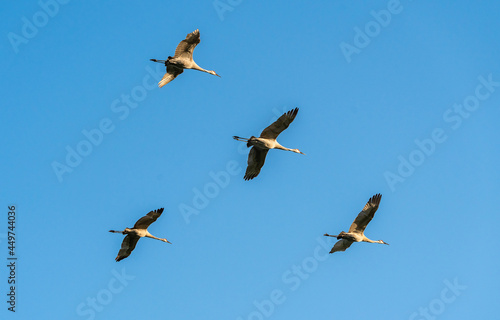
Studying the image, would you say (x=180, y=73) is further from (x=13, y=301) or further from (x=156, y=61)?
(x=13, y=301)

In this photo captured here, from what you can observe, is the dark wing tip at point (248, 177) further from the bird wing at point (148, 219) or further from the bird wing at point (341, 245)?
the bird wing at point (341, 245)

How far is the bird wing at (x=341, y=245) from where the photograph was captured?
4494 centimetres

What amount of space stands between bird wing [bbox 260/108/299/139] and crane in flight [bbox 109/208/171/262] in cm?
651

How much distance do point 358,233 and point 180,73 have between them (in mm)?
12369

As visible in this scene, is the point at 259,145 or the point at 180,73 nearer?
the point at 259,145

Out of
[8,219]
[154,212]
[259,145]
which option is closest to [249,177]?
[259,145]

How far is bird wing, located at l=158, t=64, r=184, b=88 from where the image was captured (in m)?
45.2

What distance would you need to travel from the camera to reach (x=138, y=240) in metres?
45.2

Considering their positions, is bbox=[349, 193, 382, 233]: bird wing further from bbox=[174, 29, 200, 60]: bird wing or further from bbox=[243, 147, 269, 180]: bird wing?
bbox=[174, 29, 200, 60]: bird wing

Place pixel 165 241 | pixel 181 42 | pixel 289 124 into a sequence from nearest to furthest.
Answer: pixel 289 124
pixel 181 42
pixel 165 241

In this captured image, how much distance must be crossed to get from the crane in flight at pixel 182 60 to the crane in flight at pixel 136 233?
6.89m

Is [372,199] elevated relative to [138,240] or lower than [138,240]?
lower

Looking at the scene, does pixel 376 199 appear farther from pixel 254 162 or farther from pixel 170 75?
pixel 170 75

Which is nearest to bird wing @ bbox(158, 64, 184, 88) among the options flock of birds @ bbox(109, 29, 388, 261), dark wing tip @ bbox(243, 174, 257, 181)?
flock of birds @ bbox(109, 29, 388, 261)
